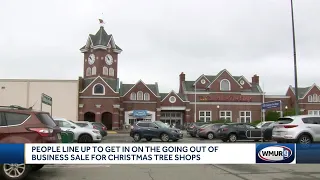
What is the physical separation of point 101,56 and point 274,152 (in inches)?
2503

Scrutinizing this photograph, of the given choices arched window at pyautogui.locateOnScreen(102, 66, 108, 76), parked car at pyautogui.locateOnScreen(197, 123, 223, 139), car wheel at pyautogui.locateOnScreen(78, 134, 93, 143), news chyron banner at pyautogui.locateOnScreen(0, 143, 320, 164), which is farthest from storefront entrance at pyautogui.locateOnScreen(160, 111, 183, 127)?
news chyron banner at pyautogui.locateOnScreen(0, 143, 320, 164)

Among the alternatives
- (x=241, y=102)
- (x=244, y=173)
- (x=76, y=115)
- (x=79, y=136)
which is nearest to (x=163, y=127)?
(x=79, y=136)

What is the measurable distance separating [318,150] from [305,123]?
9272 millimetres

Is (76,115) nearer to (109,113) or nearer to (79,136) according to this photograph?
(109,113)

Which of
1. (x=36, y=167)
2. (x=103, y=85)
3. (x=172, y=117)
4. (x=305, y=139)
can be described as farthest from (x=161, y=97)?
(x=36, y=167)

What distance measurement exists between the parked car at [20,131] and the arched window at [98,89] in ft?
167

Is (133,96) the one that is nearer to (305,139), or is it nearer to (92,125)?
(92,125)

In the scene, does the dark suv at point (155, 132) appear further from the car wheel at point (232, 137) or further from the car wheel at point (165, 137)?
the car wheel at point (232, 137)

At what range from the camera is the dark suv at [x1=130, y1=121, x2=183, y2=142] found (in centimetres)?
2672

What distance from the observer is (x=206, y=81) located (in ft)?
229

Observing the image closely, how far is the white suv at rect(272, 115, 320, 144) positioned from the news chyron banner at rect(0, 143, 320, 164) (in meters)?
9.76

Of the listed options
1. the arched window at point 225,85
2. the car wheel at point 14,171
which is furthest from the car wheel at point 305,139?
the arched window at point 225,85

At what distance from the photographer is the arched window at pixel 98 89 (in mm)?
60688

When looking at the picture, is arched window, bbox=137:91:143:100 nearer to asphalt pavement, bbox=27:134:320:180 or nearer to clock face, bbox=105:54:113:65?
clock face, bbox=105:54:113:65
